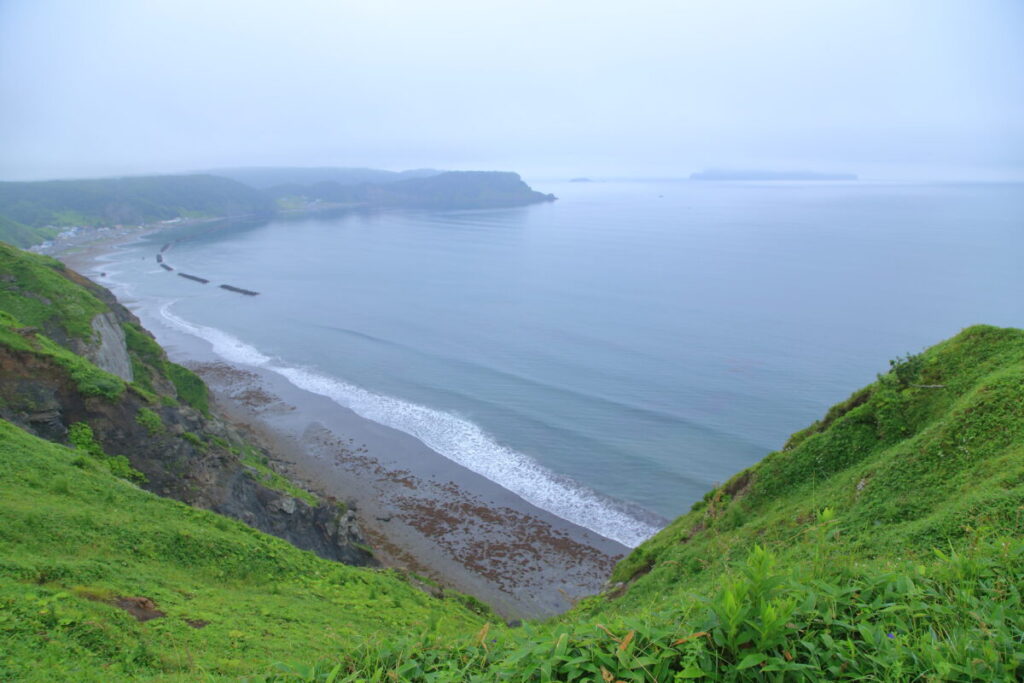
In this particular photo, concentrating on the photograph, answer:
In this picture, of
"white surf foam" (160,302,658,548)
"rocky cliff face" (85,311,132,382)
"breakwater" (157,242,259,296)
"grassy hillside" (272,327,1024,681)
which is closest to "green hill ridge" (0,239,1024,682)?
"grassy hillside" (272,327,1024,681)

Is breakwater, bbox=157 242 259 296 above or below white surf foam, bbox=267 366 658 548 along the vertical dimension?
above

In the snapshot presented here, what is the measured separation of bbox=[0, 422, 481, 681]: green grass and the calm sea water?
18431 millimetres

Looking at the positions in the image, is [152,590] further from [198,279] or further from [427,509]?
[198,279]

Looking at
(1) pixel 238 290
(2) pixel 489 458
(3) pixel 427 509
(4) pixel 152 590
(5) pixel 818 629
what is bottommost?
(3) pixel 427 509

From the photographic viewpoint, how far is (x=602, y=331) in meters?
60.3

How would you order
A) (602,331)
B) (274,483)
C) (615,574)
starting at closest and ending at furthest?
1. (615,574)
2. (274,483)
3. (602,331)

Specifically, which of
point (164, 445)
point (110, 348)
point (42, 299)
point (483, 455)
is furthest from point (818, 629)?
point (42, 299)

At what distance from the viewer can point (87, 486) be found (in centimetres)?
1505

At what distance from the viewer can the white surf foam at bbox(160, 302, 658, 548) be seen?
30688 mm

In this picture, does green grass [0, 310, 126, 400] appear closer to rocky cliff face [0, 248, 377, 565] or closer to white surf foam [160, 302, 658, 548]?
rocky cliff face [0, 248, 377, 565]

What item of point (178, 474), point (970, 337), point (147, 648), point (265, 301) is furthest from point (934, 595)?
point (265, 301)

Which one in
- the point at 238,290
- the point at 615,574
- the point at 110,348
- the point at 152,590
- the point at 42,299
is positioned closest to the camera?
the point at 152,590

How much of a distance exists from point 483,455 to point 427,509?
692 cm

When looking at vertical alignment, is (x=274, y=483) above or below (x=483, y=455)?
above
